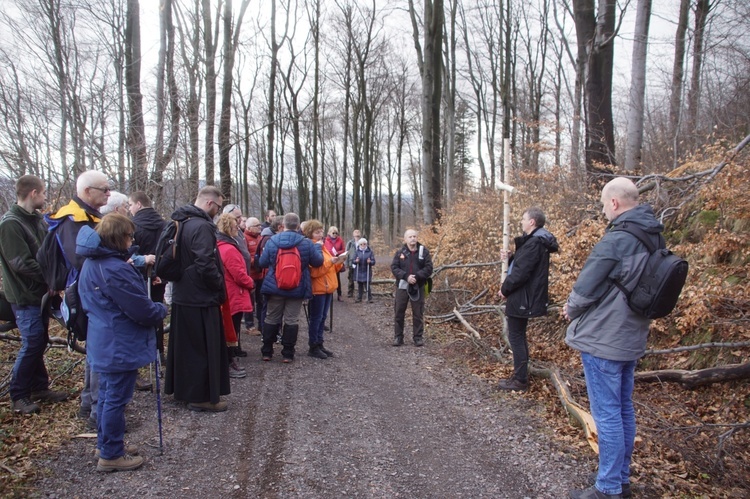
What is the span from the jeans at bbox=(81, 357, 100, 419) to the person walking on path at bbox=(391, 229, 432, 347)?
4.64 meters

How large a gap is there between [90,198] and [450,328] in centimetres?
667

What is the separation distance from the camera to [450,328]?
361 inches

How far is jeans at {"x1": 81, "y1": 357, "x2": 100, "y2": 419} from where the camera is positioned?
14.0 ft

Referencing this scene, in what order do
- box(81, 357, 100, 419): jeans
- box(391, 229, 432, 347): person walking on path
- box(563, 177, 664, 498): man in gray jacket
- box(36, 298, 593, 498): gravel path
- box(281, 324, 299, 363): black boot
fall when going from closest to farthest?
box(563, 177, 664, 498): man in gray jacket < box(36, 298, 593, 498): gravel path < box(81, 357, 100, 419): jeans < box(281, 324, 299, 363): black boot < box(391, 229, 432, 347): person walking on path

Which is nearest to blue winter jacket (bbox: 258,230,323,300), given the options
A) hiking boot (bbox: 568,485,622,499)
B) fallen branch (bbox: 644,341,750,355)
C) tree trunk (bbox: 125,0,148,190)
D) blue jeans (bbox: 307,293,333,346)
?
blue jeans (bbox: 307,293,333,346)

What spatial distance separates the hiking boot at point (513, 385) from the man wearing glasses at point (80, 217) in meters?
4.23

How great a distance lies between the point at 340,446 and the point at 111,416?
5.92 feet

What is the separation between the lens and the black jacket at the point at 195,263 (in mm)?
4648

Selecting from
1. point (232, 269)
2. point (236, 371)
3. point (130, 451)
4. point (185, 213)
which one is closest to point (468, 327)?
point (236, 371)

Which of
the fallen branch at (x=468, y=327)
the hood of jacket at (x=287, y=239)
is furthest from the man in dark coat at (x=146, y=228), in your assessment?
the fallen branch at (x=468, y=327)

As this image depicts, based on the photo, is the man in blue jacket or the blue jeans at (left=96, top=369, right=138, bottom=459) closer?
the blue jeans at (left=96, top=369, right=138, bottom=459)

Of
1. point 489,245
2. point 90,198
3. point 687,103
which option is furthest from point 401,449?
point 687,103

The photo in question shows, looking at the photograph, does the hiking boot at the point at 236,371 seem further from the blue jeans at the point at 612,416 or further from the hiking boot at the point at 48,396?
the blue jeans at the point at 612,416

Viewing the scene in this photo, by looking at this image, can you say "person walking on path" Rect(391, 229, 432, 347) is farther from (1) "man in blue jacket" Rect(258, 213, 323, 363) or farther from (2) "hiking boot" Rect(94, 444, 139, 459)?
(2) "hiking boot" Rect(94, 444, 139, 459)
